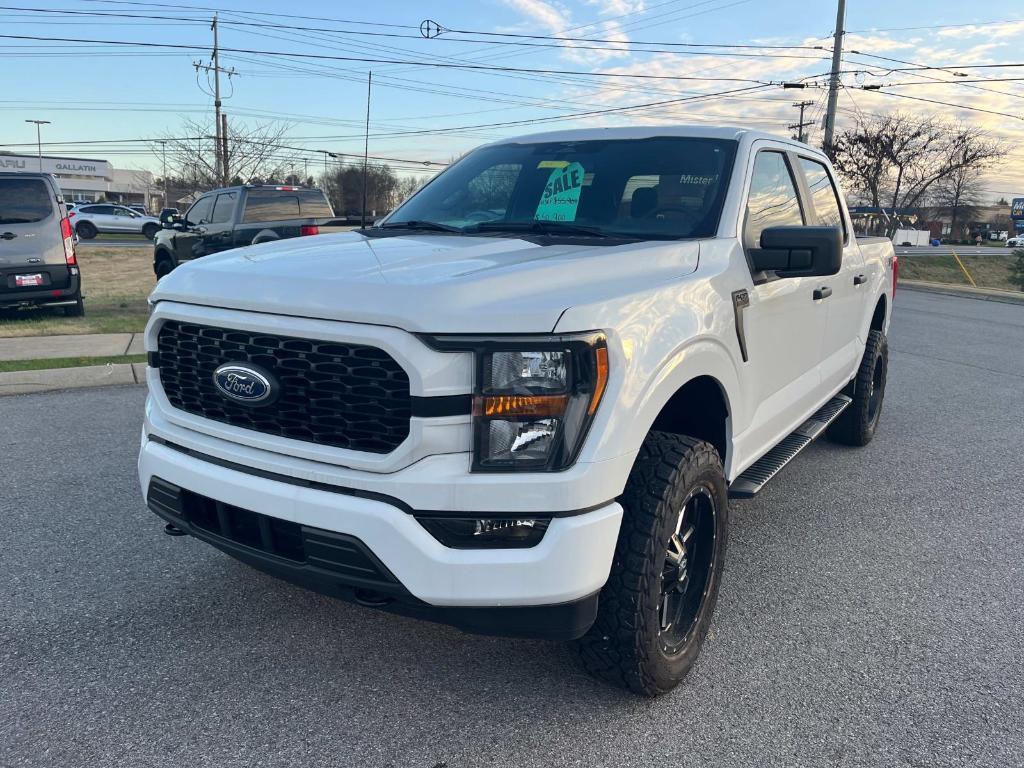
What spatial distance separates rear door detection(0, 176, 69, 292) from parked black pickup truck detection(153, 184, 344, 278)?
7.07 feet

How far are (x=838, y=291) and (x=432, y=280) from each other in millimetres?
2920

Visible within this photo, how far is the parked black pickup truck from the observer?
1170cm

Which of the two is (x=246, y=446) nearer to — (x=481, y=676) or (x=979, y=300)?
(x=481, y=676)

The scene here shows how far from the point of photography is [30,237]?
400 inches

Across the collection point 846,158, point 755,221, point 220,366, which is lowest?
point 220,366

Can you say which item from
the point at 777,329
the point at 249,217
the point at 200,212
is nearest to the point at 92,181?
the point at 200,212

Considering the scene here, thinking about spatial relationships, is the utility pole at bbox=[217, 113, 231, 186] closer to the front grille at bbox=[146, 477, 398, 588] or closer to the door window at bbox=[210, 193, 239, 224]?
the door window at bbox=[210, 193, 239, 224]

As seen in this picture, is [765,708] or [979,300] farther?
[979,300]

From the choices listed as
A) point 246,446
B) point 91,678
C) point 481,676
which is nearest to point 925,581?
point 481,676

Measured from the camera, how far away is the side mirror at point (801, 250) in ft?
9.98

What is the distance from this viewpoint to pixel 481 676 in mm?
2824

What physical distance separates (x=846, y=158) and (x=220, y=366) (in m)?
53.9

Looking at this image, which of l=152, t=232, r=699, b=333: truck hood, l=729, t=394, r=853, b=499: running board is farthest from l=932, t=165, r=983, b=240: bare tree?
l=152, t=232, r=699, b=333: truck hood

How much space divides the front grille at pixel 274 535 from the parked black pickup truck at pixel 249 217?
351 inches
